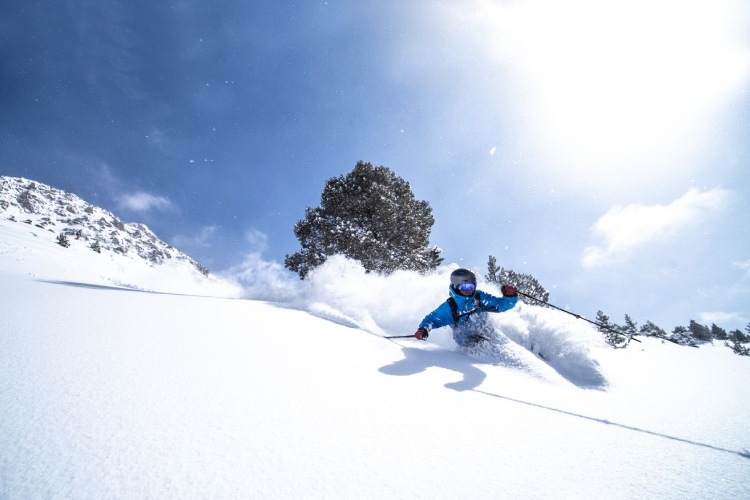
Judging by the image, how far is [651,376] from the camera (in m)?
4.22

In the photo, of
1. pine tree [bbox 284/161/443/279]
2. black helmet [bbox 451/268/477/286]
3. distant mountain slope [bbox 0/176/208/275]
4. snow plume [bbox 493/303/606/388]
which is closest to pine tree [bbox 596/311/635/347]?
snow plume [bbox 493/303/606/388]

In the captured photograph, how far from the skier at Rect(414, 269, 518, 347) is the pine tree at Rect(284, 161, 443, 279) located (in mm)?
11225

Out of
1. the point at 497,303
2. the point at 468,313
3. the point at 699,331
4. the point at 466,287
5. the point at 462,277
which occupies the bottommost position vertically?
the point at 468,313

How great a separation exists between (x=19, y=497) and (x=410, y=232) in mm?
16814

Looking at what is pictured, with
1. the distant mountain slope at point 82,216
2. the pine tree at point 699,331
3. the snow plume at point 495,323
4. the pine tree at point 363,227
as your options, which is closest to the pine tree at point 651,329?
the pine tree at point 699,331

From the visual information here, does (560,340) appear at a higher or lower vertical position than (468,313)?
lower

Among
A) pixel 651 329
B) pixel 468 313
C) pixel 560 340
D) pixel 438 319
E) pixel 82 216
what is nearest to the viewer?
pixel 560 340

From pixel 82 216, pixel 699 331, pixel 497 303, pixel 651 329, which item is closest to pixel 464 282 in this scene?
pixel 497 303

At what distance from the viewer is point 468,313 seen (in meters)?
4.62

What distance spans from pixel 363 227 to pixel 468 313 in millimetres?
12729

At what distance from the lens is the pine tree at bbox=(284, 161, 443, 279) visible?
53.5ft

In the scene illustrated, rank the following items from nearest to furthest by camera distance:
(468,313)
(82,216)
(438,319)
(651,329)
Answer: (468,313) < (438,319) < (651,329) < (82,216)

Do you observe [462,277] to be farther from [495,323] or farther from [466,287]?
[495,323]

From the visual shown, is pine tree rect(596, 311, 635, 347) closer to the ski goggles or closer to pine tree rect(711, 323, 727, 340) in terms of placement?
the ski goggles
